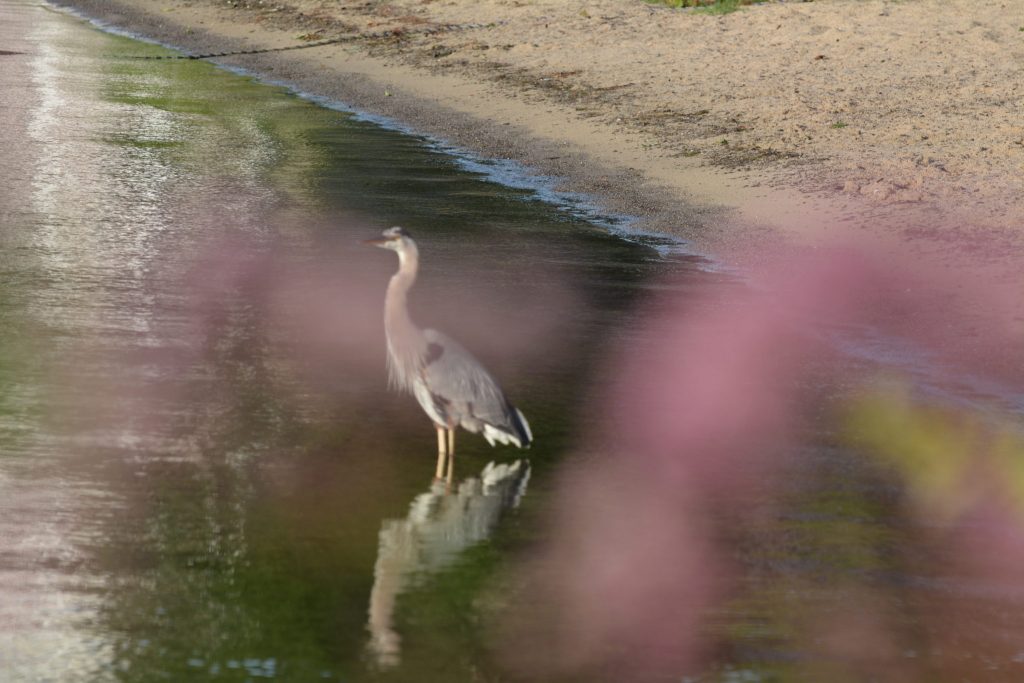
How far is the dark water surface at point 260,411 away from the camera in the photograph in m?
6.74

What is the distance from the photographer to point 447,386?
8.72 m

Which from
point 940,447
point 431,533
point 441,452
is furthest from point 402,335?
point 940,447

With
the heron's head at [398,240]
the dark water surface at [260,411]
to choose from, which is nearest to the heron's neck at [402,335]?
the heron's head at [398,240]

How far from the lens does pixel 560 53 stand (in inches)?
1108

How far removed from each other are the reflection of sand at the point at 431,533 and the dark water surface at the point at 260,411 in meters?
0.02

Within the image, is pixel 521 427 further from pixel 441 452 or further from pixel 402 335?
pixel 402 335

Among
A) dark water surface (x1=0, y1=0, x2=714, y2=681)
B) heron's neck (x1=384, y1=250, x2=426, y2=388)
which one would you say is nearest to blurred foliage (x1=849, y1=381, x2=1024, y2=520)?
dark water surface (x1=0, y1=0, x2=714, y2=681)

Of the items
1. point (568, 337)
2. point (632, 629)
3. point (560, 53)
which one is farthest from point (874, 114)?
point (632, 629)

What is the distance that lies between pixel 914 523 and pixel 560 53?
20.7 metres

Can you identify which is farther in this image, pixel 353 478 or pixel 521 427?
pixel 521 427

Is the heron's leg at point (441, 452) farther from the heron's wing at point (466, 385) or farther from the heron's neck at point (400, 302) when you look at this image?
the heron's neck at point (400, 302)

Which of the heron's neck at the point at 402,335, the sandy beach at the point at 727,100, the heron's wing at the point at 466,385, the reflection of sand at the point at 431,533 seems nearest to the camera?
the reflection of sand at the point at 431,533

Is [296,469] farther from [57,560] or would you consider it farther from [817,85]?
[817,85]

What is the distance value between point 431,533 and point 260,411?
2.12m
